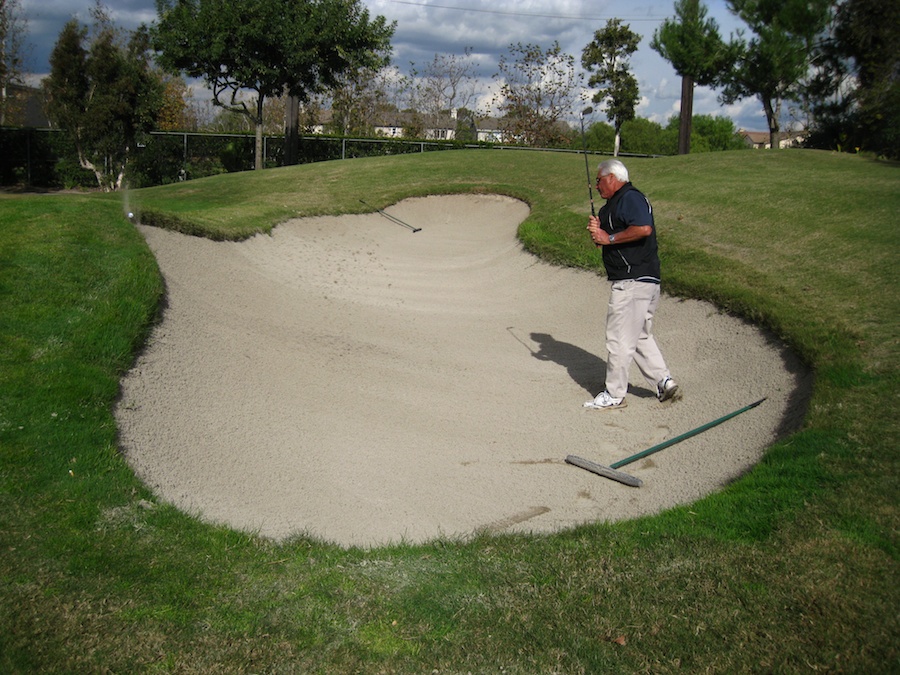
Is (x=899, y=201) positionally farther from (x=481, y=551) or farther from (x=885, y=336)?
(x=481, y=551)

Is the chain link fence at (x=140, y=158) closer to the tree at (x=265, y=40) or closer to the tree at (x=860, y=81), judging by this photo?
the tree at (x=265, y=40)

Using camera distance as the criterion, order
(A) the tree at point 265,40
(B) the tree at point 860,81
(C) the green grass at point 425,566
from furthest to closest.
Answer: (A) the tree at point 265,40
(B) the tree at point 860,81
(C) the green grass at point 425,566

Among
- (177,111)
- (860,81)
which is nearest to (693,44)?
(860,81)

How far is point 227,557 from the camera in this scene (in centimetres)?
494

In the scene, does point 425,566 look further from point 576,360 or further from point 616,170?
point 576,360

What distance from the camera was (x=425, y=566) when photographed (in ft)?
16.1

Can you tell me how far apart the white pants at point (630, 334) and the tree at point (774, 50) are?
27956 millimetres

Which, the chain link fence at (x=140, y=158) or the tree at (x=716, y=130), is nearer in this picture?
the chain link fence at (x=140, y=158)

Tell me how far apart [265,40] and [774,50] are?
21085mm

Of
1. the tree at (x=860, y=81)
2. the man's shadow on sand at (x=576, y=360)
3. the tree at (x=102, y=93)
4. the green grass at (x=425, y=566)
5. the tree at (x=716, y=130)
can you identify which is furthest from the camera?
the tree at (x=716, y=130)

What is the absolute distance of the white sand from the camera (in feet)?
21.0

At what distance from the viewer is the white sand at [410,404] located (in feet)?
21.0

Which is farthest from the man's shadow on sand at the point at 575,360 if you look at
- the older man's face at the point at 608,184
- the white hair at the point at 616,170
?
the white hair at the point at 616,170

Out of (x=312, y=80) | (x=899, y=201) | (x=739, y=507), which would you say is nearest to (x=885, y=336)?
(x=739, y=507)
